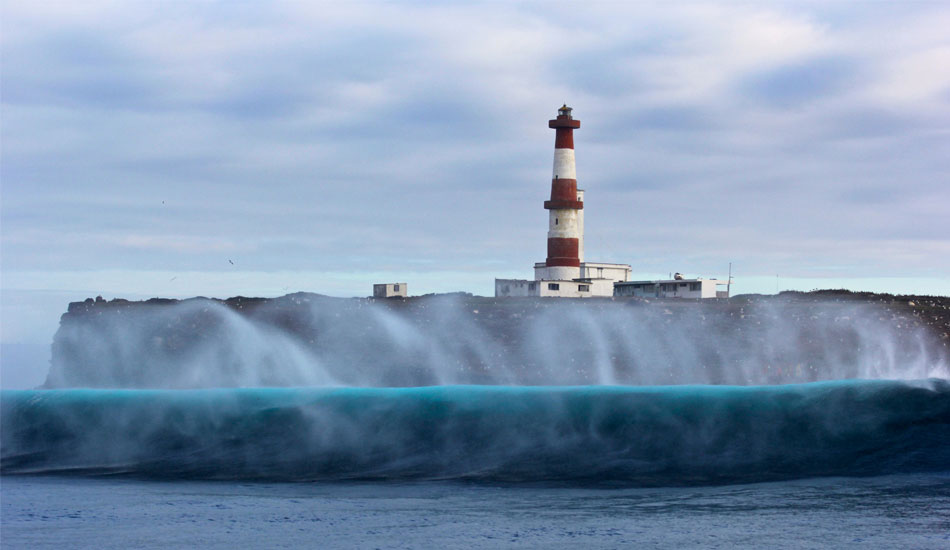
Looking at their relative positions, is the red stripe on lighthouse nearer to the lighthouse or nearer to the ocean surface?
the lighthouse

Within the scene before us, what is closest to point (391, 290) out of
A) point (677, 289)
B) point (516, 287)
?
point (516, 287)

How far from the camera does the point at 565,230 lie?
4003cm

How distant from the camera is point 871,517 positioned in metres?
9.57

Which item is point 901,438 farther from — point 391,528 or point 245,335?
point 245,335

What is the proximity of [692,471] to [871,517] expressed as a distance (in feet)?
10.6

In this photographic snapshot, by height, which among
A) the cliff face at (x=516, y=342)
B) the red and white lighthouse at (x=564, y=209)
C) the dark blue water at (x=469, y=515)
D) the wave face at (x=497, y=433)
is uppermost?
the red and white lighthouse at (x=564, y=209)

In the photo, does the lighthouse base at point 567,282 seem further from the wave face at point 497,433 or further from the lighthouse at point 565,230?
the wave face at point 497,433

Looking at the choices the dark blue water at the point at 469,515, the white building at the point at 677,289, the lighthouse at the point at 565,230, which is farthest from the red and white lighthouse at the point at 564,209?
the dark blue water at the point at 469,515

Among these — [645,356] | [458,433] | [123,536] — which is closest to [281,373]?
[645,356]

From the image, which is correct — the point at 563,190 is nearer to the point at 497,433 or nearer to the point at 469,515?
the point at 497,433

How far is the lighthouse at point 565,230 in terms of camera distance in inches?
1561

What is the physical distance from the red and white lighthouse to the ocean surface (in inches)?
926

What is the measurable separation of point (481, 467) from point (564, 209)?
27487mm

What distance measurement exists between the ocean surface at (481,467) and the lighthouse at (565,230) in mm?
23106
